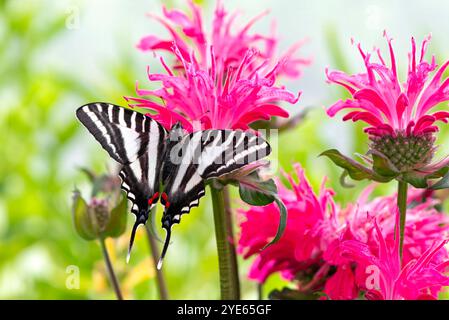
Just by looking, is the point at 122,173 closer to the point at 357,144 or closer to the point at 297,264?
the point at 297,264

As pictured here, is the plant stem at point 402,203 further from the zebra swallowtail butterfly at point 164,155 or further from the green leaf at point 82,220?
the green leaf at point 82,220

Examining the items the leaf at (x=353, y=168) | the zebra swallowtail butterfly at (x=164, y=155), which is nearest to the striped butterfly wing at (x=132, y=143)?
the zebra swallowtail butterfly at (x=164, y=155)

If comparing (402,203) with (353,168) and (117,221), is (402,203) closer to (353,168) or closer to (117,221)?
(353,168)

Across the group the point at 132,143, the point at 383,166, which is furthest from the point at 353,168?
the point at 132,143

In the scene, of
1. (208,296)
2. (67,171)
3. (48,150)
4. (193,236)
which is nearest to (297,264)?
(208,296)

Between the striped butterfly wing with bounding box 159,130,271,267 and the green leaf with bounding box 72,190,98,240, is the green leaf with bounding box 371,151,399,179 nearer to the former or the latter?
the striped butterfly wing with bounding box 159,130,271,267
